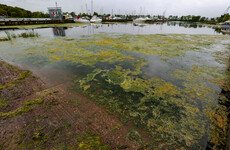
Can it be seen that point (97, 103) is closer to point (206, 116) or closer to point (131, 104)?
point (131, 104)

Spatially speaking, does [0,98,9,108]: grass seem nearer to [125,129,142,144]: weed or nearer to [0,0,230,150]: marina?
[0,0,230,150]: marina

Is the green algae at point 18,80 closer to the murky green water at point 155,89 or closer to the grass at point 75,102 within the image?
the murky green water at point 155,89

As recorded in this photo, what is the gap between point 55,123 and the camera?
95.5 inches

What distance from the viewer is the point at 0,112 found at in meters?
2.62

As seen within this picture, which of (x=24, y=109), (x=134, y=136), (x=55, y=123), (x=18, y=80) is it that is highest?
(x=18, y=80)

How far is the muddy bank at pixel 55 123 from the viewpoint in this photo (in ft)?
6.72

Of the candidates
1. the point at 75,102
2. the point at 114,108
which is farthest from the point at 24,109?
the point at 114,108

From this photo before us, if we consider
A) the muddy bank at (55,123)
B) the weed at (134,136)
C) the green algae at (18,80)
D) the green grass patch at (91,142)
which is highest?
the green algae at (18,80)

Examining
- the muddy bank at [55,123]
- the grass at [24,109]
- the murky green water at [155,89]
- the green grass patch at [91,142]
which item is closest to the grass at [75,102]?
the muddy bank at [55,123]

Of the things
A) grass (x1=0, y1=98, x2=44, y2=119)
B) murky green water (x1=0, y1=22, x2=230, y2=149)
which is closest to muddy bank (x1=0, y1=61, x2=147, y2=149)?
grass (x1=0, y1=98, x2=44, y2=119)

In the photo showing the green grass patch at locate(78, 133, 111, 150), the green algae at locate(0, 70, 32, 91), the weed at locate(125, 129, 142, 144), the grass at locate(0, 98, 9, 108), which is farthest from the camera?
the green algae at locate(0, 70, 32, 91)

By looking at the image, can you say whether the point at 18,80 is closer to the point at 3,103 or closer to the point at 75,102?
the point at 3,103

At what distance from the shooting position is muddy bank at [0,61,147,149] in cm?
205

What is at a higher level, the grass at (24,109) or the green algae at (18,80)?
the green algae at (18,80)
